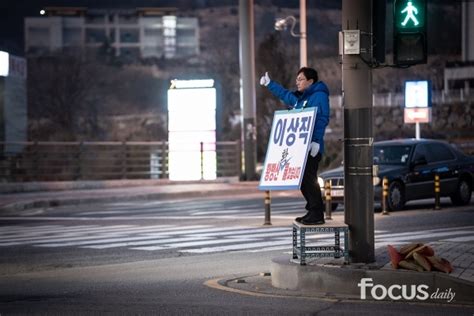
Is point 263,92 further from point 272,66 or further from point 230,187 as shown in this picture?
point 230,187

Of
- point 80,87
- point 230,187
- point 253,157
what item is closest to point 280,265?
point 230,187

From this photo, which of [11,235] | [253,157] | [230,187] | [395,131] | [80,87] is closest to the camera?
[11,235]

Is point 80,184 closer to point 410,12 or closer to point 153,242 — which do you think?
point 153,242

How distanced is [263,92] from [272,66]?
2.58 meters

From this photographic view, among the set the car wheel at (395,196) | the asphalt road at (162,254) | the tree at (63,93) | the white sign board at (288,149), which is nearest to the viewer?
the asphalt road at (162,254)

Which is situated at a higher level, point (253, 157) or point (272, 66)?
point (272, 66)

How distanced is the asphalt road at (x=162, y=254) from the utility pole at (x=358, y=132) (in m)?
1.33

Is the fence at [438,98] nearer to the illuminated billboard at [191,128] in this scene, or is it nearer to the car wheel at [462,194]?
the illuminated billboard at [191,128]

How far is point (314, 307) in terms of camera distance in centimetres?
1056

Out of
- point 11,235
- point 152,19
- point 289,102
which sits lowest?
point 11,235

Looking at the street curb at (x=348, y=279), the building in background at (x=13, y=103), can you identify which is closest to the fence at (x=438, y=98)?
the building in background at (x=13, y=103)

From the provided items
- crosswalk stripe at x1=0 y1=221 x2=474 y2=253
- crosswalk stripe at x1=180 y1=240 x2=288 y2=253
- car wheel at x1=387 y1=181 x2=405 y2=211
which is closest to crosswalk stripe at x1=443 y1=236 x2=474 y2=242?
crosswalk stripe at x1=0 y1=221 x2=474 y2=253

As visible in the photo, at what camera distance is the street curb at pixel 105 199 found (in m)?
28.1

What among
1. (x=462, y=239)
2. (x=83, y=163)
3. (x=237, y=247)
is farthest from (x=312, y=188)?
(x=83, y=163)
